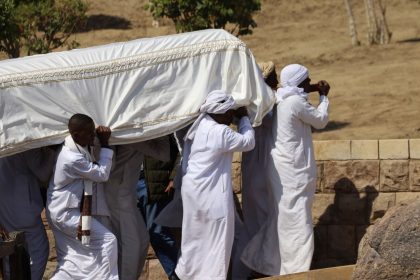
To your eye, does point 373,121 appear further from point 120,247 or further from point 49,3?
point 120,247

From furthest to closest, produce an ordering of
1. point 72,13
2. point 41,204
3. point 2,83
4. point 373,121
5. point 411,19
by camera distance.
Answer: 1. point 411,19
2. point 373,121
3. point 72,13
4. point 41,204
5. point 2,83

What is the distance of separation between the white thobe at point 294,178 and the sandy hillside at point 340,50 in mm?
9249

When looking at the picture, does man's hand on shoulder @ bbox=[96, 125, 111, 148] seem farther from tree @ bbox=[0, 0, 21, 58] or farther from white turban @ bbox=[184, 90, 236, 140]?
tree @ bbox=[0, 0, 21, 58]

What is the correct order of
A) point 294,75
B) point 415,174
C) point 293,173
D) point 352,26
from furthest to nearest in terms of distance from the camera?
point 352,26 → point 415,174 → point 294,75 → point 293,173

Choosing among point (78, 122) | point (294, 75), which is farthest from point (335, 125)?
point (78, 122)

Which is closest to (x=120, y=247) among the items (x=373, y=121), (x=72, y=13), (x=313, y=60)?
(x=72, y=13)

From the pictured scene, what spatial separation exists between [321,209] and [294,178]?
87 cm

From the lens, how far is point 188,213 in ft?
27.2

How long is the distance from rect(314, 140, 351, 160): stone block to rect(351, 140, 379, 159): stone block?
0.16 ft

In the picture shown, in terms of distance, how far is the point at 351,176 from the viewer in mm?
9281

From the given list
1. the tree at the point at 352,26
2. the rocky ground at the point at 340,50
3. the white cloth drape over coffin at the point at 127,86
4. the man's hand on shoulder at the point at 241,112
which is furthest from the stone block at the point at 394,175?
the tree at the point at 352,26

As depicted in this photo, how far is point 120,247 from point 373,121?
1165 cm

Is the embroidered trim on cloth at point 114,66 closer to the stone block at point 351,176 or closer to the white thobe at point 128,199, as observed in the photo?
the white thobe at point 128,199

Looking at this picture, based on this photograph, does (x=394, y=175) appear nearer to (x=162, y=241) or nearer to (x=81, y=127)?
(x=162, y=241)
